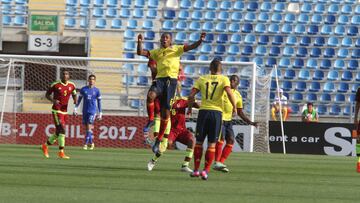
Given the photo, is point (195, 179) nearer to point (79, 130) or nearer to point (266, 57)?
point (79, 130)

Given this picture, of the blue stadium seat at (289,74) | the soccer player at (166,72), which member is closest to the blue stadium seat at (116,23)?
the blue stadium seat at (289,74)

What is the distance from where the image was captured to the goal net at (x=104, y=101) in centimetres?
2870

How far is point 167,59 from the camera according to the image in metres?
15.7

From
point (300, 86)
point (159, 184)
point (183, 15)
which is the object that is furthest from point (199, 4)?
point (159, 184)

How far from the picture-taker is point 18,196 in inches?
391

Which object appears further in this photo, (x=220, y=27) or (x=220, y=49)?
(x=220, y=27)

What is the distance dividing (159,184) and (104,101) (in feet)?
62.1

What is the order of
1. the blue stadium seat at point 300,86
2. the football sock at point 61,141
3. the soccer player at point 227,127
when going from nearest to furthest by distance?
the soccer player at point 227,127, the football sock at point 61,141, the blue stadium seat at point 300,86

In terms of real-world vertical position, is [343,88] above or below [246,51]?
below

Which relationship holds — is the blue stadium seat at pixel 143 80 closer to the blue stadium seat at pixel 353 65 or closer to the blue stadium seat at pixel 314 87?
the blue stadium seat at pixel 314 87

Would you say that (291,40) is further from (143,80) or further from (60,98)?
(60,98)

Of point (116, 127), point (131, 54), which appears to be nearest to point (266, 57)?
point (131, 54)

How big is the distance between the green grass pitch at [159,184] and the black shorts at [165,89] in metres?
1.23

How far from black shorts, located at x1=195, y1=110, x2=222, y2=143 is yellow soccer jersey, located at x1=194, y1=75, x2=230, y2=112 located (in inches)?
3.2
